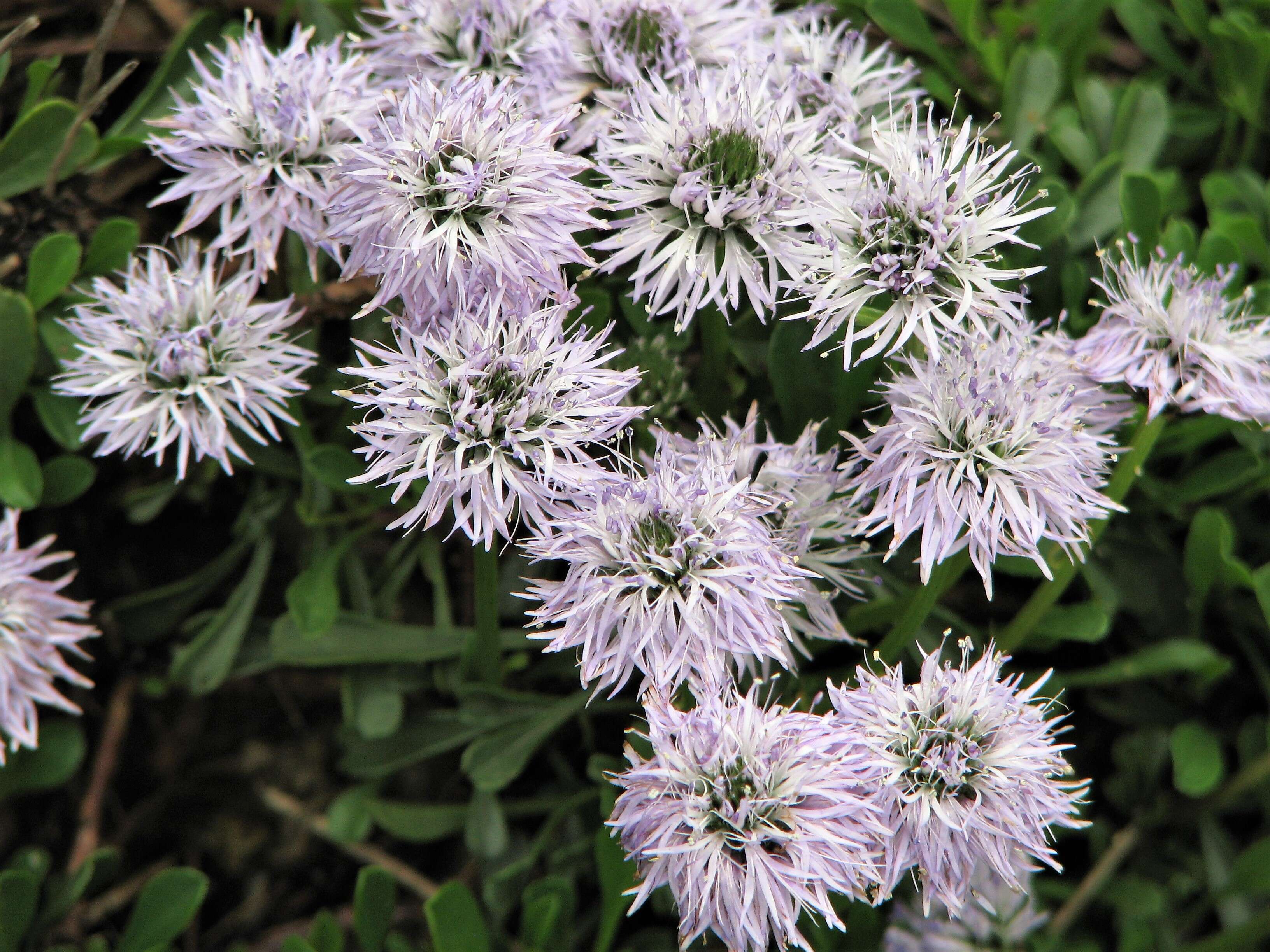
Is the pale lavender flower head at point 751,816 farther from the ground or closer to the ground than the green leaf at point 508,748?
farther from the ground

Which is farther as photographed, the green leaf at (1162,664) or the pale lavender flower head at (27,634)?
the green leaf at (1162,664)

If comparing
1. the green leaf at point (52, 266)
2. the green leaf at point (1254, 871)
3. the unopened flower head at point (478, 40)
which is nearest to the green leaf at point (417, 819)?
the green leaf at point (52, 266)

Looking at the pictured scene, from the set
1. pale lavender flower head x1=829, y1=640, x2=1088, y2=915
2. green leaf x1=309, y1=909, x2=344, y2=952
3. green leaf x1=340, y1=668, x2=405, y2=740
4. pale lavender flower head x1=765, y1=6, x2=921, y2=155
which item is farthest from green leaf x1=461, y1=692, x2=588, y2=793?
pale lavender flower head x1=765, y1=6, x2=921, y2=155

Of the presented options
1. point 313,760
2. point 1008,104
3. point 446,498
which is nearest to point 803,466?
point 446,498

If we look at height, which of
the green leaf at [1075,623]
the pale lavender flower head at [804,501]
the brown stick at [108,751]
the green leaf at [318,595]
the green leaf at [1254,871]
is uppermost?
the pale lavender flower head at [804,501]

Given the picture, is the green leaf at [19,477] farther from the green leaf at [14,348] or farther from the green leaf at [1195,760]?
the green leaf at [1195,760]

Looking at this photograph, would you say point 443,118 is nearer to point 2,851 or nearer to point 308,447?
point 308,447

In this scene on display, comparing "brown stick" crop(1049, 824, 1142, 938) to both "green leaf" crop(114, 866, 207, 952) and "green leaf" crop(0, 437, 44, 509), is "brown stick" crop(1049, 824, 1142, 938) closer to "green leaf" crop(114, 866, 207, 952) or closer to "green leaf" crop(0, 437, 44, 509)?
"green leaf" crop(114, 866, 207, 952)
